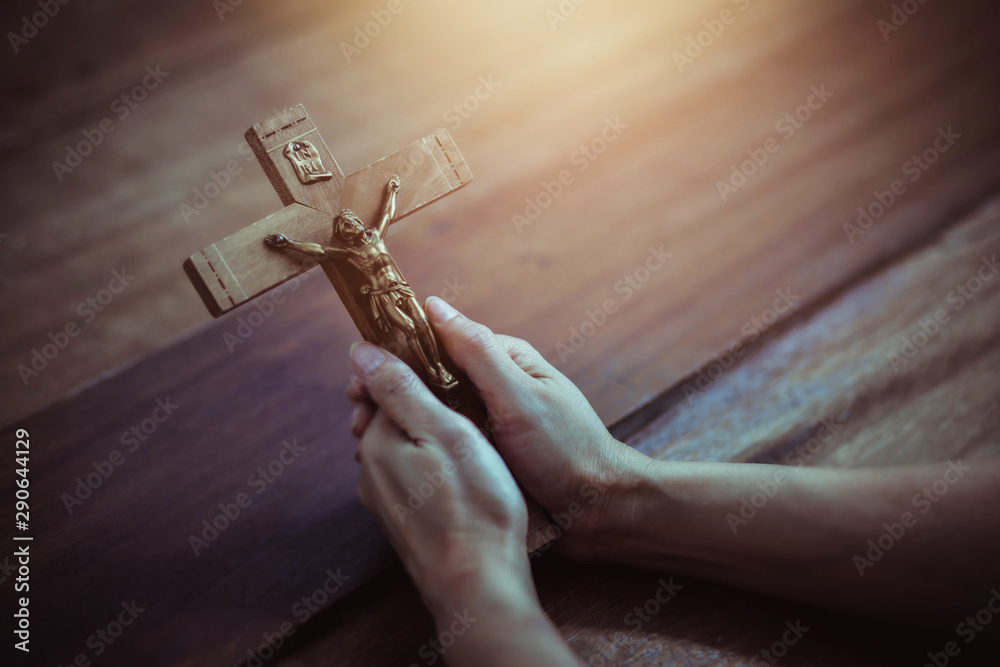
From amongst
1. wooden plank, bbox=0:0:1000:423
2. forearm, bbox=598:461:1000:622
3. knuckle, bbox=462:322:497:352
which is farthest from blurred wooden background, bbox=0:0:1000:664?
knuckle, bbox=462:322:497:352

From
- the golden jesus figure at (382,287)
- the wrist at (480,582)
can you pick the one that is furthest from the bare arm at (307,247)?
the wrist at (480,582)

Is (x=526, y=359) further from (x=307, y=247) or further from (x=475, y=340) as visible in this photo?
(x=307, y=247)

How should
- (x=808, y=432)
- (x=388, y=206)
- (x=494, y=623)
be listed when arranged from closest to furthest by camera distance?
(x=494, y=623), (x=388, y=206), (x=808, y=432)

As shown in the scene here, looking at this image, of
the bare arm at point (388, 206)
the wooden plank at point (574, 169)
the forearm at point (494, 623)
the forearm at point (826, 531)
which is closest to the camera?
the forearm at point (494, 623)

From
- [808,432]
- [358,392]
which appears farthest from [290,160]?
[808,432]

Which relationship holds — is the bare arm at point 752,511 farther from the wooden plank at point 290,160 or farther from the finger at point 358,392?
the wooden plank at point 290,160

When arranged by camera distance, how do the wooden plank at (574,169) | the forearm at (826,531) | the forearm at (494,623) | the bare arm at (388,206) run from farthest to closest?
the wooden plank at (574,169)
the bare arm at (388,206)
the forearm at (826,531)
the forearm at (494,623)

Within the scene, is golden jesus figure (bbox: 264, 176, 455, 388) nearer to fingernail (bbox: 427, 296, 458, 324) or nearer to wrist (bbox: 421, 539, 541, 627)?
fingernail (bbox: 427, 296, 458, 324)
